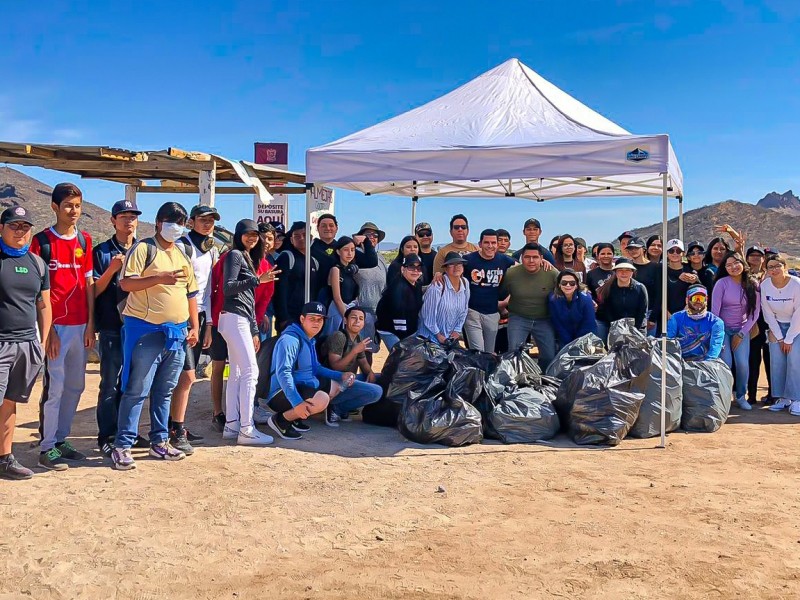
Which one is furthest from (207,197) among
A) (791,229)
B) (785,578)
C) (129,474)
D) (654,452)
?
(791,229)

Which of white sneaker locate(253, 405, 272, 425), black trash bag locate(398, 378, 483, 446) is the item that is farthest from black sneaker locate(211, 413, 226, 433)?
black trash bag locate(398, 378, 483, 446)

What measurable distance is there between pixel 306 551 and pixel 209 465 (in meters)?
1.63

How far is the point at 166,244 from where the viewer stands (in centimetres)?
469

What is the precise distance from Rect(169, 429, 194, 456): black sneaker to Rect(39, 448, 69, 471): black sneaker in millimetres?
735

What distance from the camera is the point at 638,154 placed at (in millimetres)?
5324

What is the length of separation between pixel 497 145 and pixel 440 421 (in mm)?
2341

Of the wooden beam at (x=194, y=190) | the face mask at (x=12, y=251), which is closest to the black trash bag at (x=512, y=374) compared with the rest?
the face mask at (x=12, y=251)

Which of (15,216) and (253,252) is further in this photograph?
(253,252)

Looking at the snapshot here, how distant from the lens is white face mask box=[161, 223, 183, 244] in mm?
4629

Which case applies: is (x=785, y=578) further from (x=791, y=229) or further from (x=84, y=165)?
(x=791, y=229)

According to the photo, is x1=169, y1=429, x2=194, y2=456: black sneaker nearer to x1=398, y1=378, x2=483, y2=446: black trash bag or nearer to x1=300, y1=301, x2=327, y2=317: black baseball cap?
x1=300, y1=301, x2=327, y2=317: black baseball cap

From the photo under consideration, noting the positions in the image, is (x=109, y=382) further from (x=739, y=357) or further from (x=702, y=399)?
(x=739, y=357)

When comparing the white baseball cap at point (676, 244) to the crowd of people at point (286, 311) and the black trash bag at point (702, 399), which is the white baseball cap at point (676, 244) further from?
the black trash bag at point (702, 399)

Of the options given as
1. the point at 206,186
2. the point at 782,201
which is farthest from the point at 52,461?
the point at 782,201
